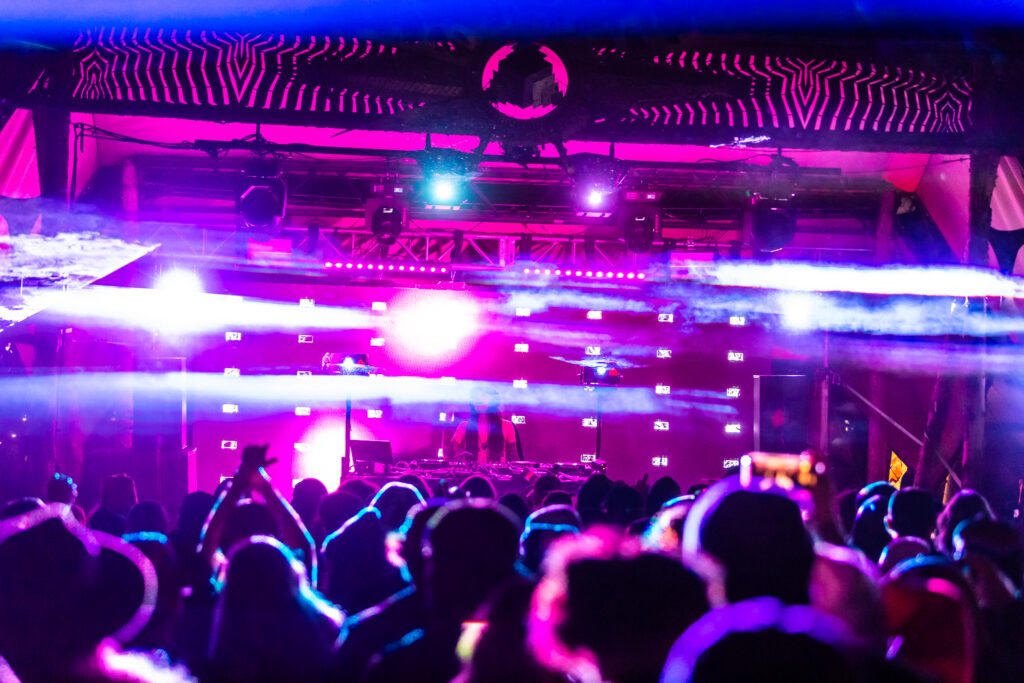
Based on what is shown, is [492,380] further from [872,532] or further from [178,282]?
[872,532]

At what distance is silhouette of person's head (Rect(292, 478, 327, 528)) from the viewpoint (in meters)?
4.41

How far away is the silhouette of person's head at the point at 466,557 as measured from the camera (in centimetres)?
195

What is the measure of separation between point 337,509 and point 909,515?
2.66 metres

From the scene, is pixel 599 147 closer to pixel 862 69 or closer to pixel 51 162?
pixel 862 69

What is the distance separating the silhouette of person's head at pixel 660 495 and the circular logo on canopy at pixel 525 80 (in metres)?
2.61

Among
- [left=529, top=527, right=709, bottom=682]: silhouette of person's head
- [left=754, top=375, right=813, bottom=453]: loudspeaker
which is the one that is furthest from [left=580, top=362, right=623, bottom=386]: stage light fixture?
[left=529, top=527, right=709, bottom=682]: silhouette of person's head

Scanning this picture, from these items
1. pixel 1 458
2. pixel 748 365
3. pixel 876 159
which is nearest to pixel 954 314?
pixel 876 159

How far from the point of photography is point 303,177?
9.55 m

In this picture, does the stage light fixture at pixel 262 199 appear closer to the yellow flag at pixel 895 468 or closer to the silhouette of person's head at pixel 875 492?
the silhouette of person's head at pixel 875 492

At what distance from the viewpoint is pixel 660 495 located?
5070mm

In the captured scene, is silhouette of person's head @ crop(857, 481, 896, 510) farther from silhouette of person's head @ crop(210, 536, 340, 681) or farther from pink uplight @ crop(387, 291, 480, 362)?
pink uplight @ crop(387, 291, 480, 362)

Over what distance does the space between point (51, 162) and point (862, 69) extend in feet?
20.8

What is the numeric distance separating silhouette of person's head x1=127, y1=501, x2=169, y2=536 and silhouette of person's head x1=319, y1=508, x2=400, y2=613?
1.54 meters

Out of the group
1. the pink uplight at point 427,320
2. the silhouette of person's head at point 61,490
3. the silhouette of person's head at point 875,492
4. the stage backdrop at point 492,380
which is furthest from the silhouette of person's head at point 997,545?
the pink uplight at point 427,320
